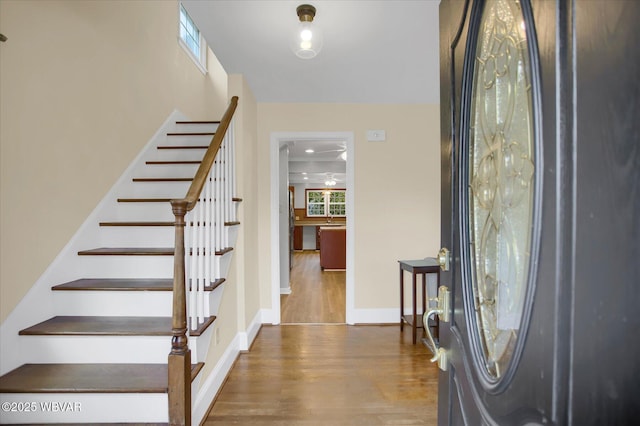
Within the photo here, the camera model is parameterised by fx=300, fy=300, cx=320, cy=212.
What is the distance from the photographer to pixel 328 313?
3631 millimetres

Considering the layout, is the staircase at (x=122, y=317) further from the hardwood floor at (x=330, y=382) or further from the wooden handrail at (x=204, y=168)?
the hardwood floor at (x=330, y=382)

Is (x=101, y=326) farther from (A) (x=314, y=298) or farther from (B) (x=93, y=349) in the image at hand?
(A) (x=314, y=298)

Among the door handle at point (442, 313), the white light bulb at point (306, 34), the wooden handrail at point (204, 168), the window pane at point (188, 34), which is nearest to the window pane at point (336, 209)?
the window pane at point (188, 34)

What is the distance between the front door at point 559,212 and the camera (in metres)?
0.36

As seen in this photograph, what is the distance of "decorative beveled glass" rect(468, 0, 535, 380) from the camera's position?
0.53 metres

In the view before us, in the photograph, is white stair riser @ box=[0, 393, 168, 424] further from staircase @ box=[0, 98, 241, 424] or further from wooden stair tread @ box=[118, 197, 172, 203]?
wooden stair tread @ box=[118, 197, 172, 203]

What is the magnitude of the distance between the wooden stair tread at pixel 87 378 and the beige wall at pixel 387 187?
5.72ft

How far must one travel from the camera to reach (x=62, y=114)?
6.39 ft

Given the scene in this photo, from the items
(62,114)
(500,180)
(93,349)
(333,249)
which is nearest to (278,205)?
(62,114)

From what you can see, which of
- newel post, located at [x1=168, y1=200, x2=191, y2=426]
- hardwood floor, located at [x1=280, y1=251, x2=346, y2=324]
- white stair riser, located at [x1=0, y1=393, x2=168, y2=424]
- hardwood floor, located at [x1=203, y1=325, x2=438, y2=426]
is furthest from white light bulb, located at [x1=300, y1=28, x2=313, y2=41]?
hardwood floor, located at [x1=280, y1=251, x2=346, y2=324]

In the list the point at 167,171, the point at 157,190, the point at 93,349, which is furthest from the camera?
the point at 167,171

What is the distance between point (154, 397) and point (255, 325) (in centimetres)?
153

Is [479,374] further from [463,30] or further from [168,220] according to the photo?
[168,220]

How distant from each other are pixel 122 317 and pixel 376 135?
9.04 feet
